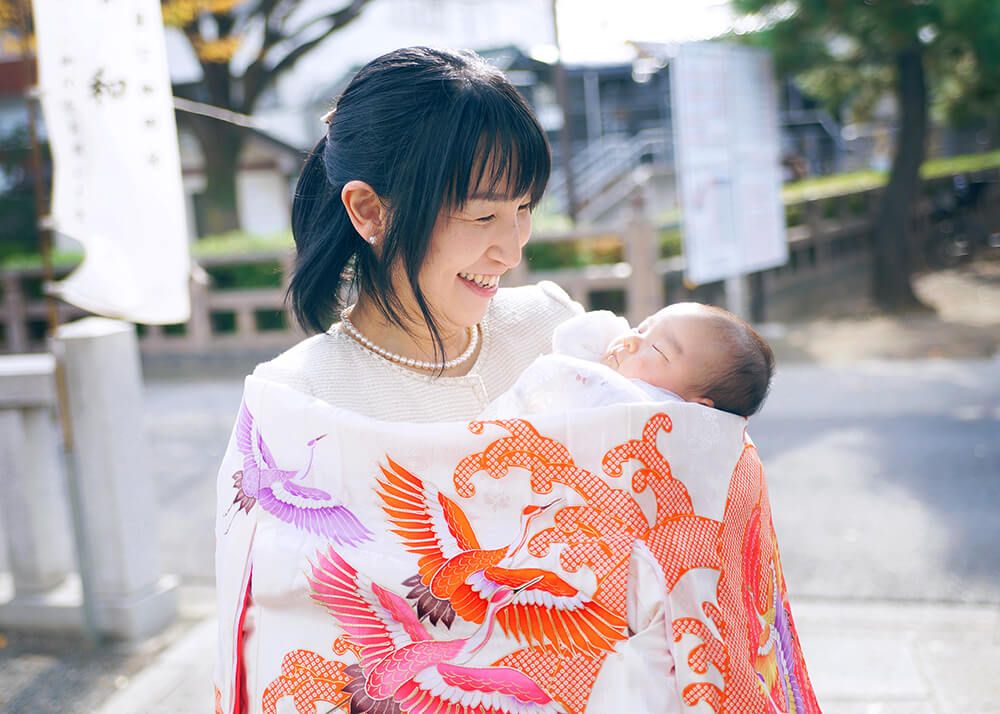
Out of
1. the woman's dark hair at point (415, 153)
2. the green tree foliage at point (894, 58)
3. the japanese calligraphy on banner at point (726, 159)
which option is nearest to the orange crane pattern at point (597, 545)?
the woman's dark hair at point (415, 153)

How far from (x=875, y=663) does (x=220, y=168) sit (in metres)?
12.9

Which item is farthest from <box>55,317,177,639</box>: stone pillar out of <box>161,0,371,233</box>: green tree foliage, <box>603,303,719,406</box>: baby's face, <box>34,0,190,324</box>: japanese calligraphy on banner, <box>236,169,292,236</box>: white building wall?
<box>236,169,292,236</box>: white building wall

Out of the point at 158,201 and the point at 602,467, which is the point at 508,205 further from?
the point at 158,201

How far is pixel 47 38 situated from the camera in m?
3.26

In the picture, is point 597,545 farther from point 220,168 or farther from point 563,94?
point 220,168

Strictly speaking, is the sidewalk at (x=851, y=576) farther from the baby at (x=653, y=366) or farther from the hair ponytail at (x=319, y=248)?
the hair ponytail at (x=319, y=248)

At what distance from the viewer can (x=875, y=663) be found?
348 cm

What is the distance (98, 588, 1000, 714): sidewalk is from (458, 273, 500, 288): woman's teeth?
7.00ft

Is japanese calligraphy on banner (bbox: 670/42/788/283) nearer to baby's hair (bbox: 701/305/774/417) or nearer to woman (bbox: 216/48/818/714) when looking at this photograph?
baby's hair (bbox: 701/305/774/417)

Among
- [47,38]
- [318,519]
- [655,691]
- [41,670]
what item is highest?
[47,38]

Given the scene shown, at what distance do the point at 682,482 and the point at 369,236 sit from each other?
26.4 inches

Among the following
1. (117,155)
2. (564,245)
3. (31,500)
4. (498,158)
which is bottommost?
(31,500)

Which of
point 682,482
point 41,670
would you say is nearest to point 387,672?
point 682,482

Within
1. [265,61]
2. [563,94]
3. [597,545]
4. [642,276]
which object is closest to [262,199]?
[265,61]
